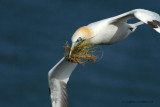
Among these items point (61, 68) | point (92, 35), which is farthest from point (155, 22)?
point (61, 68)

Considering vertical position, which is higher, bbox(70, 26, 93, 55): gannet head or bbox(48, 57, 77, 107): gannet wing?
bbox(70, 26, 93, 55): gannet head

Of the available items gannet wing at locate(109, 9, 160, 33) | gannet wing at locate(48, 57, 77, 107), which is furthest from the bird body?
gannet wing at locate(48, 57, 77, 107)

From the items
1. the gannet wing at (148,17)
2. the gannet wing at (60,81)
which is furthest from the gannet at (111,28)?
the gannet wing at (60,81)

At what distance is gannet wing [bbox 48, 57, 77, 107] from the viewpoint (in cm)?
1902

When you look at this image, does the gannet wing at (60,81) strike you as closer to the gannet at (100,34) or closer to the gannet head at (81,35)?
the gannet at (100,34)

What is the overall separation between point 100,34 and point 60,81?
2011 mm

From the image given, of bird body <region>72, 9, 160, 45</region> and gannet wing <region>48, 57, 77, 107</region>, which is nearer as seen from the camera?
bird body <region>72, 9, 160, 45</region>

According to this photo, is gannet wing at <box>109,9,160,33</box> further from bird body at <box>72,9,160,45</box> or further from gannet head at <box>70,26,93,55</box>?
gannet head at <box>70,26,93,55</box>

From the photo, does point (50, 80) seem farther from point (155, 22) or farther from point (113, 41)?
point (155, 22)

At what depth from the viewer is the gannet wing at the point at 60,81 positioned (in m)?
19.0

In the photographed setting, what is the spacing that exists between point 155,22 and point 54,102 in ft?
12.0

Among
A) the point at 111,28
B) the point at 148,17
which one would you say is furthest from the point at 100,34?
the point at 148,17

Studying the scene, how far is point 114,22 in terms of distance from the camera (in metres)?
18.0

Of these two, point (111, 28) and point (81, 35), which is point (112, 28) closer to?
point (111, 28)
